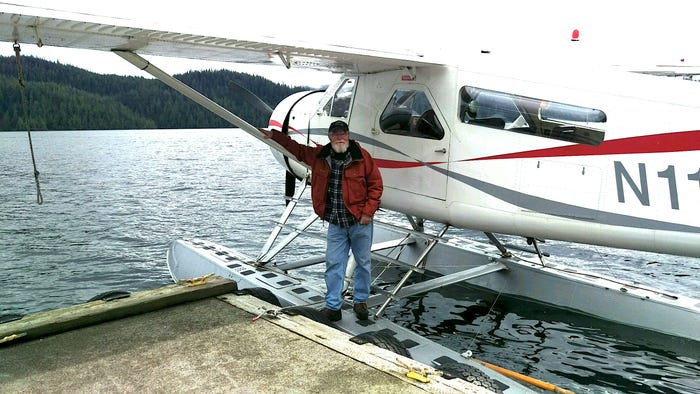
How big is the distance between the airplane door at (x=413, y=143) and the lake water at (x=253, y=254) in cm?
214

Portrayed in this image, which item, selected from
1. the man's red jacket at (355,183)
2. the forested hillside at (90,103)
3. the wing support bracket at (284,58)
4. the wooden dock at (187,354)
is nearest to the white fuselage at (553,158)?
the man's red jacket at (355,183)

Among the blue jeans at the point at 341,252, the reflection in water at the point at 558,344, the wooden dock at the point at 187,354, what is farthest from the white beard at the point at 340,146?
the reflection in water at the point at 558,344

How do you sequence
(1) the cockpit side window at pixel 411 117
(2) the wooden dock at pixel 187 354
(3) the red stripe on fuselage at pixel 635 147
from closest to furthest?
(2) the wooden dock at pixel 187 354
(3) the red stripe on fuselage at pixel 635 147
(1) the cockpit side window at pixel 411 117

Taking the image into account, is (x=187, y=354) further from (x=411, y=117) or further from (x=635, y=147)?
(x=635, y=147)

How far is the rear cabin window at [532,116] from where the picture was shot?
16.1 ft

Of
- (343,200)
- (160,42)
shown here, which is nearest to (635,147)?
(343,200)

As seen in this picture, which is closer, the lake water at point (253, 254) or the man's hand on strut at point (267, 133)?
the lake water at point (253, 254)

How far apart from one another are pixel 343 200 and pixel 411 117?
→ 1.37 meters

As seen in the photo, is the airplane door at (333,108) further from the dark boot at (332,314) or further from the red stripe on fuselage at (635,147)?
the red stripe on fuselage at (635,147)

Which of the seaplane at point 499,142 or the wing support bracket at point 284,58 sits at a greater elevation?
the wing support bracket at point 284,58

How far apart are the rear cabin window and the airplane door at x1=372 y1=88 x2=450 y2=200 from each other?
39 centimetres

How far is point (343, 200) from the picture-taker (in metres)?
5.40

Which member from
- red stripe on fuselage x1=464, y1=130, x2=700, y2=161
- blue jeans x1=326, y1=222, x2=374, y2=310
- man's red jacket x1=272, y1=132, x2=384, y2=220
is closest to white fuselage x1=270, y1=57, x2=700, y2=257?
red stripe on fuselage x1=464, y1=130, x2=700, y2=161

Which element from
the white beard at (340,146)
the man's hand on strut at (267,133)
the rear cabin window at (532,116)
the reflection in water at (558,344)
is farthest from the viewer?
the man's hand on strut at (267,133)
